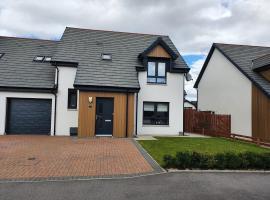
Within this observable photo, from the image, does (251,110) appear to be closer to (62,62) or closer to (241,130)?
(241,130)

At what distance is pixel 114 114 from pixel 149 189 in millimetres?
11577

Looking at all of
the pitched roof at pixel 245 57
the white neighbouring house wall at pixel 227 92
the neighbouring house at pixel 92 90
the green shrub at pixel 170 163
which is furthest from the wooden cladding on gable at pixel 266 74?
the green shrub at pixel 170 163

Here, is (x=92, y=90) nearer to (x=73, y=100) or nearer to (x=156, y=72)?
(x=73, y=100)

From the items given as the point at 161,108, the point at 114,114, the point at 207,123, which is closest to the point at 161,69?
the point at 161,108

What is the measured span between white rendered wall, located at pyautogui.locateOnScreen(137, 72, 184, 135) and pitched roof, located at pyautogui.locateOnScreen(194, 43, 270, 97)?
4.47 metres

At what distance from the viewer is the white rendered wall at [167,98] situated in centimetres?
2098

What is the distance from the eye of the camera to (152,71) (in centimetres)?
2139

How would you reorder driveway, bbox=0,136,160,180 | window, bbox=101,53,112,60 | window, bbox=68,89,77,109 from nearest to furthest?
driveway, bbox=0,136,160,180
window, bbox=68,89,77,109
window, bbox=101,53,112,60

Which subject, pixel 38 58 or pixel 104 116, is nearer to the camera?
pixel 104 116

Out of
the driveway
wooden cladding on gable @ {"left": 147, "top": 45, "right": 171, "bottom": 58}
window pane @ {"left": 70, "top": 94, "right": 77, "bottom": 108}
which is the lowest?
the driveway

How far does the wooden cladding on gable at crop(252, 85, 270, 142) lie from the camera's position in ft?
63.1

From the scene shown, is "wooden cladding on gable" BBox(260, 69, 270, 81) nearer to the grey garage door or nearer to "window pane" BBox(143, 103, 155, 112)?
"window pane" BBox(143, 103, 155, 112)

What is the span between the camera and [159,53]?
21156 millimetres

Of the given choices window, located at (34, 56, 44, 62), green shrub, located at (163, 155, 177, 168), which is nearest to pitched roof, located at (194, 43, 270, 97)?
green shrub, located at (163, 155, 177, 168)
